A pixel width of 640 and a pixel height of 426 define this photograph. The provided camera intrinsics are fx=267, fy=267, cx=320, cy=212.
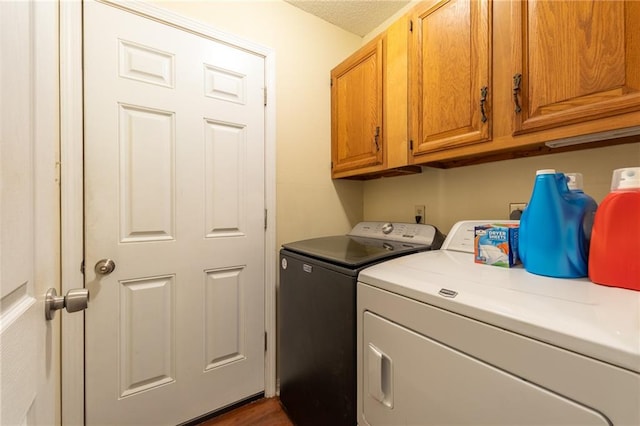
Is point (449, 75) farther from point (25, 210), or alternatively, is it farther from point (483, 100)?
point (25, 210)

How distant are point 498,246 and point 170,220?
148cm

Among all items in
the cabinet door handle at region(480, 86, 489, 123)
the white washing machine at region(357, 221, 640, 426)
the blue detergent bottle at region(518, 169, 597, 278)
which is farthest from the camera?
the cabinet door handle at region(480, 86, 489, 123)

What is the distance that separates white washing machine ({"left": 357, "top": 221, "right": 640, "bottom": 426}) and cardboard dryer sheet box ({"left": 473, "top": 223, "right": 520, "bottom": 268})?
5 cm

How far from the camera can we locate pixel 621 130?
84 centimetres

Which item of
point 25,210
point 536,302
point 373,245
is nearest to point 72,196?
point 25,210

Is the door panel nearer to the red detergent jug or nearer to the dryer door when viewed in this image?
the dryer door

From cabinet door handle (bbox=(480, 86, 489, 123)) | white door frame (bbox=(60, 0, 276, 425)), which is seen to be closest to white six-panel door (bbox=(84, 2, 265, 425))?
white door frame (bbox=(60, 0, 276, 425))

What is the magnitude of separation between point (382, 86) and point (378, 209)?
2.80 ft

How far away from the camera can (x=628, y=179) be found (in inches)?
27.9

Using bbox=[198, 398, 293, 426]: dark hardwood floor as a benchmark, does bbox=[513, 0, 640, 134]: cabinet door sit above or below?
above

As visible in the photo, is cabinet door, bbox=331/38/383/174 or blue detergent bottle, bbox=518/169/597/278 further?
cabinet door, bbox=331/38/383/174

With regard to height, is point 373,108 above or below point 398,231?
above

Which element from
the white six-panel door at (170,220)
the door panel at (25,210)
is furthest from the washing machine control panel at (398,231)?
the door panel at (25,210)

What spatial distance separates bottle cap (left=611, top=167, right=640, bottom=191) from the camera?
699 mm
